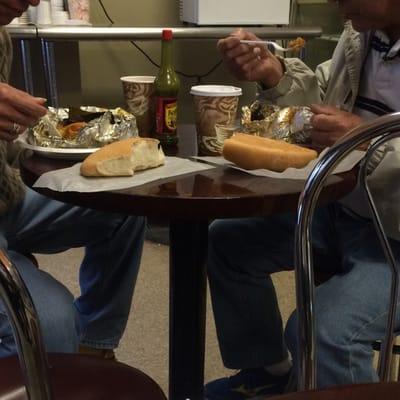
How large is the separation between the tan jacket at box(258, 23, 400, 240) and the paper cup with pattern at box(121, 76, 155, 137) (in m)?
0.31

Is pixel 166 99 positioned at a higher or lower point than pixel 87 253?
higher

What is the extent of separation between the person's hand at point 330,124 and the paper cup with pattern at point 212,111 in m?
0.16

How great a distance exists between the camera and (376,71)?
1302 mm

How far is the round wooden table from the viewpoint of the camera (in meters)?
0.85

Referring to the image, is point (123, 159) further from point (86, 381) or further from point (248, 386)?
point (248, 386)

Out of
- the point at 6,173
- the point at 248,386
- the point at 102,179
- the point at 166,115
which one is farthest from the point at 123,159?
the point at 248,386

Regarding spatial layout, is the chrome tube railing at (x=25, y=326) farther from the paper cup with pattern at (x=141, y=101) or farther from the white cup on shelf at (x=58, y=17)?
the white cup on shelf at (x=58, y=17)

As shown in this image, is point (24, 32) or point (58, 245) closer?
point (58, 245)

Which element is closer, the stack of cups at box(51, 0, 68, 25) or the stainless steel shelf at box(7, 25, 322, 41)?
the stainless steel shelf at box(7, 25, 322, 41)

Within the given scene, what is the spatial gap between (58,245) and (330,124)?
681 millimetres

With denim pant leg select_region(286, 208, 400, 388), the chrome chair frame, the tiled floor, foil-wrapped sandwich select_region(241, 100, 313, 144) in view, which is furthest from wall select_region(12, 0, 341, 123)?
the chrome chair frame

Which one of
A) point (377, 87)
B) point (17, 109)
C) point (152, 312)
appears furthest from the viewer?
point (152, 312)

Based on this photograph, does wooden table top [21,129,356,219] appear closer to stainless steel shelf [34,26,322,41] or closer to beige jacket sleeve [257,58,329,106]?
beige jacket sleeve [257,58,329,106]

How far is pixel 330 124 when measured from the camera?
1094 millimetres
